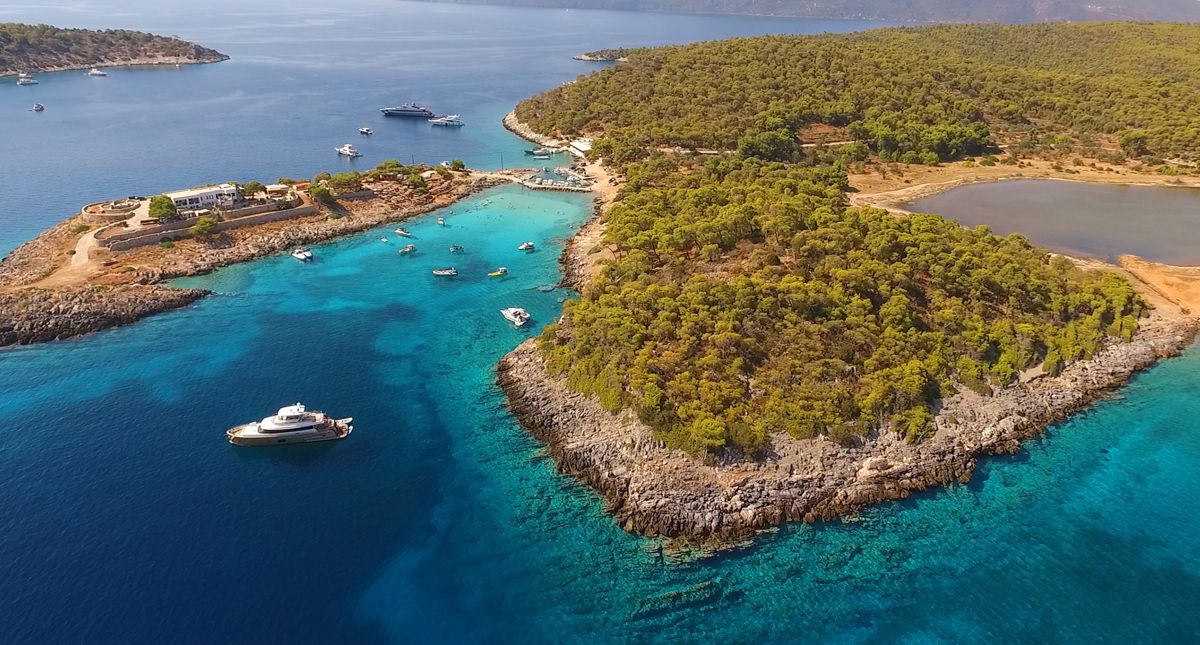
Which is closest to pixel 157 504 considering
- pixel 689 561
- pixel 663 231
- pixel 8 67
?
pixel 689 561

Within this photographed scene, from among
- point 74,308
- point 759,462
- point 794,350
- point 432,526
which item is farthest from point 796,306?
point 74,308

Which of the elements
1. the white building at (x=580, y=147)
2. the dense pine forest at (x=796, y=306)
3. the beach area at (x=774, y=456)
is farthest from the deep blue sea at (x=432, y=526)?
the white building at (x=580, y=147)

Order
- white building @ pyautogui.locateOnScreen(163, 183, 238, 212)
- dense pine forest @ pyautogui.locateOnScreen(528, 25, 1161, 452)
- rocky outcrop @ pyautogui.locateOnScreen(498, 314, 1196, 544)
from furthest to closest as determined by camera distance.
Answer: white building @ pyautogui.locateOnScreen(163, 183, 238, 212), dense pine forest @ pyautogui.locateOnScreen(528, 25, 1161, 452), rocky outcrop @ pyautogui.locateOnScreen(498, 314, 1196, 544)

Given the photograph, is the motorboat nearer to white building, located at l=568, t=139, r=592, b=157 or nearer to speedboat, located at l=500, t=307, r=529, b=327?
white building, located at l=568, t=139, r=592, b=157

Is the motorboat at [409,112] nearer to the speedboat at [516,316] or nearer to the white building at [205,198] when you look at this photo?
the white building at [205,198]

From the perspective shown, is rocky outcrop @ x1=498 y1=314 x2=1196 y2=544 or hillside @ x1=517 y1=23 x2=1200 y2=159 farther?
hillside @ x1=517 y1=23 x2=1200 y2=159

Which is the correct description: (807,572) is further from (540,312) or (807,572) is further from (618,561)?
(540,312)

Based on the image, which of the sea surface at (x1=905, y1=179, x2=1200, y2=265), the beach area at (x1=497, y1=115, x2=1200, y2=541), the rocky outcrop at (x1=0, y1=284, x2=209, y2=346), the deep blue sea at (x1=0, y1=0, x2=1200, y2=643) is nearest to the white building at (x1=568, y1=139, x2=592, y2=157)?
the sea surface at (x1=905, y1=179, x2=1200, y2=265)
